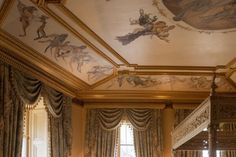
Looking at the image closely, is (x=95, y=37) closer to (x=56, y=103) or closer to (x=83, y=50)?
(x=83, y=50)

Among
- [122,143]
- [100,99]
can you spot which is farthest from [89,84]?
[122,143]

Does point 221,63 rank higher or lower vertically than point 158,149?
higher

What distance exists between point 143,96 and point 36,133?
2.70 m

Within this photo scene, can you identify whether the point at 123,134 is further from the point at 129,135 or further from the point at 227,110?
the point at 227,110

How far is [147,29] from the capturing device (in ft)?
24.9

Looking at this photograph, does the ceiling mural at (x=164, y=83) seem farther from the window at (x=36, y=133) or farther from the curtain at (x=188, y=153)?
the window at (x=36, y=133)

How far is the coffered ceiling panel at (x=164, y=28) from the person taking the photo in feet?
21.8

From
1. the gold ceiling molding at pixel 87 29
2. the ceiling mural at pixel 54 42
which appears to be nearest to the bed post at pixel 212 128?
the gold ceiling molding at pixel 87 29

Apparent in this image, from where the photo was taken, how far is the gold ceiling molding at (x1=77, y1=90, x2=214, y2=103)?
10820 mm

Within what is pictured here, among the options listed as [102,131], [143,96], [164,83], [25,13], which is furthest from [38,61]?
[143,96]

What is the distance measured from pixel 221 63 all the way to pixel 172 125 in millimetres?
2197

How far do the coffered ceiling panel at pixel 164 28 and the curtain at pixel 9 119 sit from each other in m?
1.58

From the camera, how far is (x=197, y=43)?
823cm

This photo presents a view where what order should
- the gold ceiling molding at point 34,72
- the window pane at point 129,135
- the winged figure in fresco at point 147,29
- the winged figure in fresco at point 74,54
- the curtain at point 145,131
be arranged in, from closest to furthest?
the winged figure in fresco at point 147,29 < the gold ceiling molding at point 34,72 < the winged figure in fresco at point 74,54 < the curtain at point 145,131 < the window pane at point 129,135
